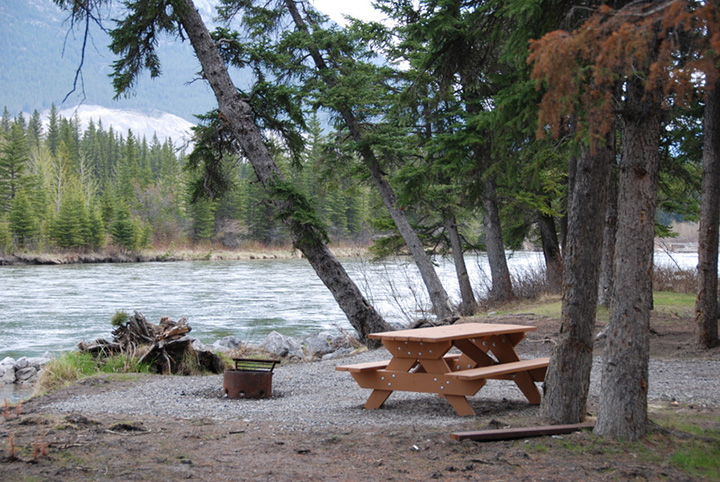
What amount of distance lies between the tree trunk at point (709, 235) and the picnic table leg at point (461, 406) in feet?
15.4

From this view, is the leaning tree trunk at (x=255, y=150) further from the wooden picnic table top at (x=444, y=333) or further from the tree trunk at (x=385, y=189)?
the wooden picnic table top at (x=444, y=333)

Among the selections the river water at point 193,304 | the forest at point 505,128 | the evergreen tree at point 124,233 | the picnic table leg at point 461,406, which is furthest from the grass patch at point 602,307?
the evergreen tree at point 124,233

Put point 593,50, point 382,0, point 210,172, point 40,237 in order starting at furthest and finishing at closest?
point 40,237 < point 382,0 < point 210,172 < point 593,50

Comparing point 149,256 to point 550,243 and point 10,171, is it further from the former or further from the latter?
point 550,243

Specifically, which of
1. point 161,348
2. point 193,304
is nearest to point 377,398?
point 161,348

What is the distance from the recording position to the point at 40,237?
168 ft

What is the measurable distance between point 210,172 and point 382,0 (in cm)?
582

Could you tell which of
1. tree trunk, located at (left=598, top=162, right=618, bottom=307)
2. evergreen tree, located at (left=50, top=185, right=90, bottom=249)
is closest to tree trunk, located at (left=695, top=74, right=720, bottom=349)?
tree trunk, located at (left=598, top=162, right=618, bottom=307)

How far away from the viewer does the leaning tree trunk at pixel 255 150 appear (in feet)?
33.3

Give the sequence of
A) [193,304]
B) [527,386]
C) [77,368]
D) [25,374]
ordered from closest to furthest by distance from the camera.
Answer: [527,386] → [77,368] → [25,374] → [193,304]

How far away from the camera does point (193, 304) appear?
70.7 ft

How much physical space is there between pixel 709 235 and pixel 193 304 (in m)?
16.8

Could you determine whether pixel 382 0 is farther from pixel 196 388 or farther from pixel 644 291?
pixel 644 291

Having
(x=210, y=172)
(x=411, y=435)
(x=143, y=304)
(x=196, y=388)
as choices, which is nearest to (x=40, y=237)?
(x=143, y=304)
